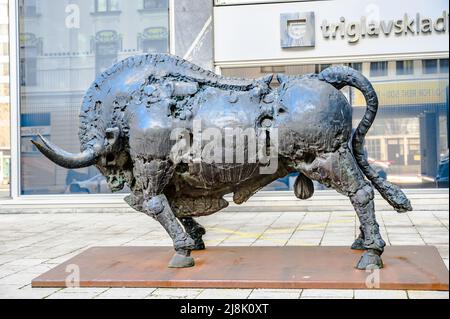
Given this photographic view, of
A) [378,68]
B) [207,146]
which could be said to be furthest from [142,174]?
[378,68]

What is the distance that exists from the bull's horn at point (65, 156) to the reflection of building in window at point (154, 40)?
656 centimetres

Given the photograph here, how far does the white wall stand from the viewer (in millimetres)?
10781

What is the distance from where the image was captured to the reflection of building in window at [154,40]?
1172cm

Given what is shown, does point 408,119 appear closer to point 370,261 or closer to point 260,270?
point 370,261

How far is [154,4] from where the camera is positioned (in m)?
11.8

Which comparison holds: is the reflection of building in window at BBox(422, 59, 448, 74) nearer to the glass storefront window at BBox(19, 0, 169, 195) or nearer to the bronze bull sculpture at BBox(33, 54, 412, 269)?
the glass storefront window at BBox(19, 0, 169, 195)

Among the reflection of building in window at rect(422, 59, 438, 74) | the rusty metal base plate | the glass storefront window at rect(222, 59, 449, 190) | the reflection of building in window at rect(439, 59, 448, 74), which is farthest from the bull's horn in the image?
the reflection of building in window at rect(439, 59, 448, 74)

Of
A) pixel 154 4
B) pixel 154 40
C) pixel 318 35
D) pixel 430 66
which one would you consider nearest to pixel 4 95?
pixel 154 40

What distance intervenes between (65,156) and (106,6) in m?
7.39

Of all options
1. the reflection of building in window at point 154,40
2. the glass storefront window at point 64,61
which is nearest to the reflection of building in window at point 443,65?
the reflection of building in window at point 154,40

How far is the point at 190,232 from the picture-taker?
6160mm

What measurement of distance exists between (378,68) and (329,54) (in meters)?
1.03

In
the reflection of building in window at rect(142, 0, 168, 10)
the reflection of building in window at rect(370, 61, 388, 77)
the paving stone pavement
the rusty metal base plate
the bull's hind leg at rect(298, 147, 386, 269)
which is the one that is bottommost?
the paving stone pavement

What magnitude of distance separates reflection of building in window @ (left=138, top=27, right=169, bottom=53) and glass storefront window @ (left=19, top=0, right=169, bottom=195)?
0.07 feet
